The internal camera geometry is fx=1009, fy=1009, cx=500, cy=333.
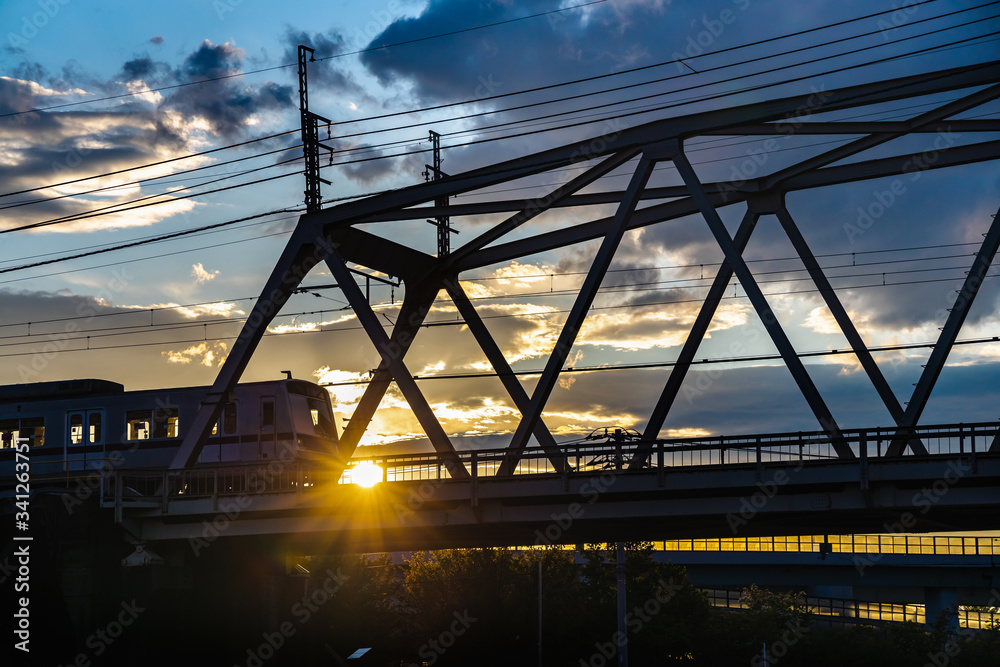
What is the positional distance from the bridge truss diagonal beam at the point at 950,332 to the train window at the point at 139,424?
2498 centimetres

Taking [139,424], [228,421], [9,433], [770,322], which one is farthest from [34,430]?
[770,322]

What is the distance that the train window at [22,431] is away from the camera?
123 ft

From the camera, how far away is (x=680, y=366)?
27.6 meters

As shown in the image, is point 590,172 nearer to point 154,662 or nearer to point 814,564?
point 154,662

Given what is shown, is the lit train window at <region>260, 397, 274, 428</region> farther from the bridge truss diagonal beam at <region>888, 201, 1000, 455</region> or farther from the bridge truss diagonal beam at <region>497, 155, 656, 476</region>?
the bridge truss diagonal beam at <region>888, 201, 1000, 455</region>

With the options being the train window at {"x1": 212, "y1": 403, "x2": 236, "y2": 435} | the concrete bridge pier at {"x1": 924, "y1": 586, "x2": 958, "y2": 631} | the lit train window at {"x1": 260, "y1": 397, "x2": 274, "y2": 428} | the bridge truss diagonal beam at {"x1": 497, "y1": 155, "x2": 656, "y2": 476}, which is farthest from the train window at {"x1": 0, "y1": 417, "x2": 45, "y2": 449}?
the concrete bridge pier at {"x1": 924, "y1": 586, "x2": 958, "y2": 631}

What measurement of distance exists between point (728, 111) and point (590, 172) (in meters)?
4.06

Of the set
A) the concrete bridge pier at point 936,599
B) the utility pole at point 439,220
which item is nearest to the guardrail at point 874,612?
the concrete bridge pier at point 936,599

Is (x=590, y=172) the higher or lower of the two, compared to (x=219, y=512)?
higher

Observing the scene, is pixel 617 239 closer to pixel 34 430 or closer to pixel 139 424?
pixel 139 424

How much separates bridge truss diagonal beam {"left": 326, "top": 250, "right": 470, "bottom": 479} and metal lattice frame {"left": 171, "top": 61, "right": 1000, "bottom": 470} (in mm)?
41

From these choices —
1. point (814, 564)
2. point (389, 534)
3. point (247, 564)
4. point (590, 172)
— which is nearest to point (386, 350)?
point (389, 534)

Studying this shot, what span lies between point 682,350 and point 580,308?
3799 mm

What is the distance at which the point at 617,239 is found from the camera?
26.2 metres
